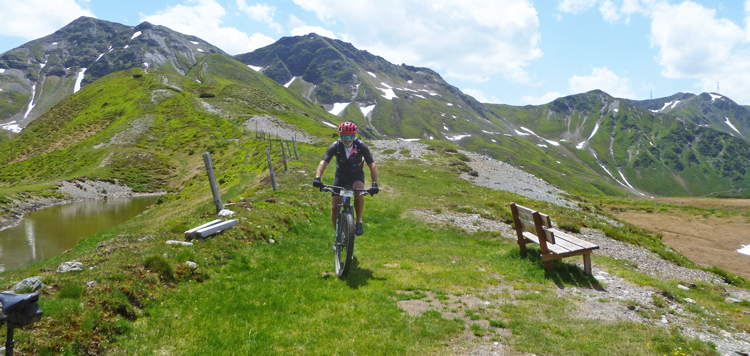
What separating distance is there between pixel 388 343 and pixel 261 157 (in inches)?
1948

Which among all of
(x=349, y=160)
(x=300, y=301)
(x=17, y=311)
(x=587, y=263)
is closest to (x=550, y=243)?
(x=587, y=263)

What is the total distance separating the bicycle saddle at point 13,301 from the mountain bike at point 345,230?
6999 mm

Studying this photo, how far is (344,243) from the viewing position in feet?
35.4

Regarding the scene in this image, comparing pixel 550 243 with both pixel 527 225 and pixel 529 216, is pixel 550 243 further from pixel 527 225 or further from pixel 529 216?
pixel 529 216

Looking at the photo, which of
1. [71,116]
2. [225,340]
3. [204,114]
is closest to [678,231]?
[225,340]

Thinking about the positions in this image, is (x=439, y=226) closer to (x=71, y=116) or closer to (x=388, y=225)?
(x=388, y=225)

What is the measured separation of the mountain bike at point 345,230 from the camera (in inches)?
408

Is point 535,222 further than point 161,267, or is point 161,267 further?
point 535,222

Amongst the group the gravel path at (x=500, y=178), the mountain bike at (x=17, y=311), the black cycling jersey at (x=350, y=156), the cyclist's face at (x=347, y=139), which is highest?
the cyclist's face at (x=347, y=139)

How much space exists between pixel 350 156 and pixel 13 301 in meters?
8.60

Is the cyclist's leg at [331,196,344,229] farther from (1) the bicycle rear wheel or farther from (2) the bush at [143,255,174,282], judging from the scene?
(2) the bush at [143,255,174,282]

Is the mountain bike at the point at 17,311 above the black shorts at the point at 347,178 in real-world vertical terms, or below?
below

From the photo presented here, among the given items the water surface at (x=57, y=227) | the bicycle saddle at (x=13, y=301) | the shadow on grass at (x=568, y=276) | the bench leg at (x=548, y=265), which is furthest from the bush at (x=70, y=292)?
the water surface at (x=57, y=227)

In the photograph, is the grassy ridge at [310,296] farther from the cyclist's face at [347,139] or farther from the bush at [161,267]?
the cyclist's face at [347,139]
